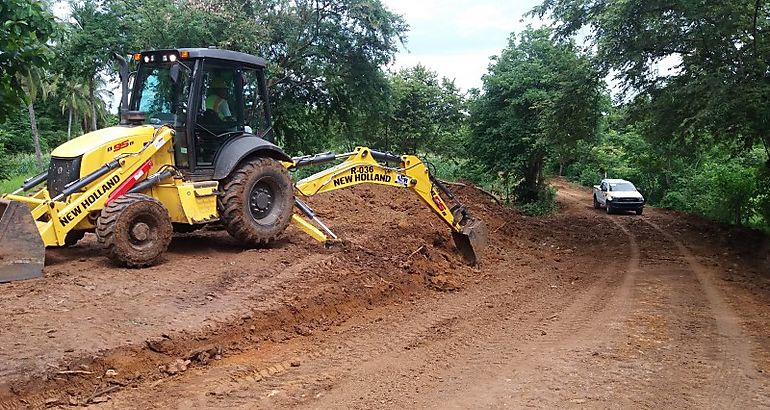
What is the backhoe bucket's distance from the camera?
6.86 m

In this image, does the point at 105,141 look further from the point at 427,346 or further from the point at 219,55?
the point at 427,346

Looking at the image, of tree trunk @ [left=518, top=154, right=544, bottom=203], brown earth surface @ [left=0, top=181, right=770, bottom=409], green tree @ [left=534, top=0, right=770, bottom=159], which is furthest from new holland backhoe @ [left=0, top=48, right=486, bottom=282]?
tree trunk @ [left=518, top=154, right=544, bottom=203]

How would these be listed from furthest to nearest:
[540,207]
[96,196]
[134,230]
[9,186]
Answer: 1. [540,207]
2. [9,186]
3. [96,196]
4. [134,230]

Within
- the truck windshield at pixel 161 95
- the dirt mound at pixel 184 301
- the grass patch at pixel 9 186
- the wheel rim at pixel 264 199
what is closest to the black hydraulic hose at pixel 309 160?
the wheel rim at pixel 264 199

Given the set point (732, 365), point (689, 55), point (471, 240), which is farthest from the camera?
point (689, 55)

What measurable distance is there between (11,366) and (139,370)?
962mm

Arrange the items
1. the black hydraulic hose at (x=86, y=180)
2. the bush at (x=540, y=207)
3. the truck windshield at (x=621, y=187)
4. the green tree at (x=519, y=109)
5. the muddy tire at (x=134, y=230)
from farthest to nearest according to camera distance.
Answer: the truck windshield at (x=621, y=187), the bush at (x=540, y=207), the green tree at (x=519, y=109), the black hydraulic hose at (x=86, y=180), the muddy tire at (x=134, y=230)

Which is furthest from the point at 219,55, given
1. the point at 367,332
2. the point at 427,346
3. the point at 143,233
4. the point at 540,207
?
the point at 540,207

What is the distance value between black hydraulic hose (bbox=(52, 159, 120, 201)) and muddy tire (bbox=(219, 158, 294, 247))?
4.87 ft

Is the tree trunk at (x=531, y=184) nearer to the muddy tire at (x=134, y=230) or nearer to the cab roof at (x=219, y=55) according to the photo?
the cab roof at (x=219, y=55)

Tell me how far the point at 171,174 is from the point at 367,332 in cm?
365

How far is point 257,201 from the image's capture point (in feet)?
30.3

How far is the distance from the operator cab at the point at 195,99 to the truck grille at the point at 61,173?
1.22 m

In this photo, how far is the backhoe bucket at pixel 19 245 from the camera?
6863mm
